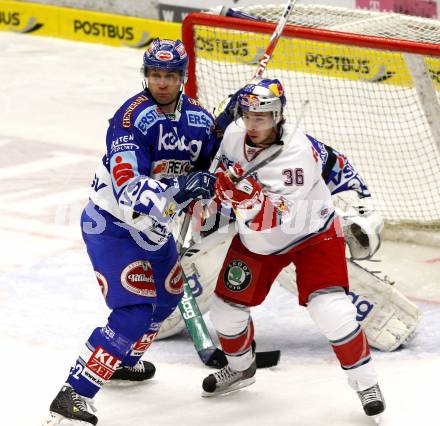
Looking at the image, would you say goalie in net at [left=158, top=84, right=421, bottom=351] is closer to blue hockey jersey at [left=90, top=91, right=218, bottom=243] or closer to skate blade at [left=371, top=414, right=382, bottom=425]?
blue hockey jersey at [left=90, top=91, right=218, bottom=243]

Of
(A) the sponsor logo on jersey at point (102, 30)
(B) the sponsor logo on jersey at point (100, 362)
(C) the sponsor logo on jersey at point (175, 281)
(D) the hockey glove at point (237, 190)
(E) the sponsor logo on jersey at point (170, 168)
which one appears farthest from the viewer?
(A) the sponsor logo on jersey at point (102, 30)

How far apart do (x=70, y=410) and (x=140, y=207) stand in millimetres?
711

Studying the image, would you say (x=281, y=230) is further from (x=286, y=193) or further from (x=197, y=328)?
(x=197, y=328)

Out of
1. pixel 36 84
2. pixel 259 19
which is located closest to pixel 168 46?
pixel 259 19

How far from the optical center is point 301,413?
13.7ft

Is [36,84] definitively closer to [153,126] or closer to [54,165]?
[54,165]

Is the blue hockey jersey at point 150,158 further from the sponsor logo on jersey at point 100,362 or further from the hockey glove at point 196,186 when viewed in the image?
the sponsor logo on jersey at point 100,362

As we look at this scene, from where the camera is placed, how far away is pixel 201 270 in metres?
4.98

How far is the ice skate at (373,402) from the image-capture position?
4.00 m

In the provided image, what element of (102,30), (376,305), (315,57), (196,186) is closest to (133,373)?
(196,186)

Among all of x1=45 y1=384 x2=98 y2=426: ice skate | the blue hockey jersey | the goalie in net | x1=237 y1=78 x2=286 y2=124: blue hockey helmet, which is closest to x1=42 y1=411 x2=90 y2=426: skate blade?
x1=45 y1=384 x2=98 y2=426: ice skate

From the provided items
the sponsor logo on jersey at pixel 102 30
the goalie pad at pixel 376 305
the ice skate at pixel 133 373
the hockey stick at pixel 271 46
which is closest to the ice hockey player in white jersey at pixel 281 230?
the ice skate at pixel 133 373

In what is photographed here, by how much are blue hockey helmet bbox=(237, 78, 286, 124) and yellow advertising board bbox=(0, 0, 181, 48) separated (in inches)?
253

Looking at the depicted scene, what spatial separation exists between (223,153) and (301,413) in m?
0.95
